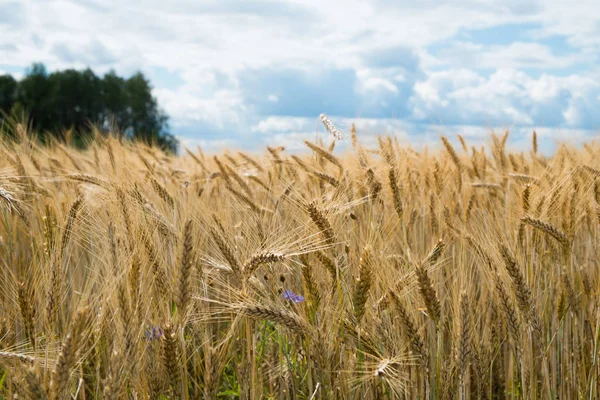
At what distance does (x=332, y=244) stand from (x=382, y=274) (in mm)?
175

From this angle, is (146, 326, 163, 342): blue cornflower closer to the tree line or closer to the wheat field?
the wheat field

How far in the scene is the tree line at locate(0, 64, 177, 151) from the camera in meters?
43.1

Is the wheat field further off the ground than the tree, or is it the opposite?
the tree

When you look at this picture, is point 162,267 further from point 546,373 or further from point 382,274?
point 546,373

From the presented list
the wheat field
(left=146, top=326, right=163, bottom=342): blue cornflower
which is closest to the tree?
the wheat field

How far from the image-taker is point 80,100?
4547cm

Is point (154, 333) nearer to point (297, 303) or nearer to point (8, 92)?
point (297, 303)

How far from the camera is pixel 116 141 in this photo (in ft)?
16.4

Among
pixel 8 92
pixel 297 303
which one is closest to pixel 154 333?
pixel 297 303

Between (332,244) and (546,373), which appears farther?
(546,373)

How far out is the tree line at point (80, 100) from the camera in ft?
141

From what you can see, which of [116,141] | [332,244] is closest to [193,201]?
[332,244]

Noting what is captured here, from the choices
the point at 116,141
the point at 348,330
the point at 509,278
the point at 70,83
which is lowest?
the point at 348,330

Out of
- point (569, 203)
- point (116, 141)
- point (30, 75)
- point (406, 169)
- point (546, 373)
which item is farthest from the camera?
point (30, 75)
